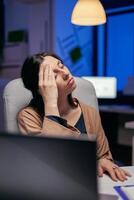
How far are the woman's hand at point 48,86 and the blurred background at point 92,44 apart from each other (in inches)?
82.4

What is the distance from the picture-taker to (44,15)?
3.92m

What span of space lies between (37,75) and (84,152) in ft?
3.32

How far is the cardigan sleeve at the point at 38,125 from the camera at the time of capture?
1353 millimetres

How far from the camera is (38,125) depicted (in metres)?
1.46

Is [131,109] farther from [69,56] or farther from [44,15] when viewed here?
[44,15]

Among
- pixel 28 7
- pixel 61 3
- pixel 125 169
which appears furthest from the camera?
pixel 28 7

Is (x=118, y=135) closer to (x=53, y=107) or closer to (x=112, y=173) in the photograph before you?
(x=53, y=107)

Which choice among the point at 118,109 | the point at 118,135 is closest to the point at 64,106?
the point at 118,109

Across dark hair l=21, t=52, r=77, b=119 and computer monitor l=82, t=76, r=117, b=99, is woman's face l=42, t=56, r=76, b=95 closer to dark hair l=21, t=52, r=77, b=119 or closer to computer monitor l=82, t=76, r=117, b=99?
dark hair l=21, t=52, r=77, b=119

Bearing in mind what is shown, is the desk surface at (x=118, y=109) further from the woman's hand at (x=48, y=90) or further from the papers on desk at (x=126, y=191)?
the papers on desk at (x=126, y=191)

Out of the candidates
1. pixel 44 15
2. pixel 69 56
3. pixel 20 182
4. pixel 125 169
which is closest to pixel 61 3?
pixel 44 15

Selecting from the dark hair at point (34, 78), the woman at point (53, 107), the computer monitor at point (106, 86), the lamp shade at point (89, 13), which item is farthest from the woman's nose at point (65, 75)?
the computer monitor at point (106, 86)

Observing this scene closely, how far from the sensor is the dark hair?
1.54m

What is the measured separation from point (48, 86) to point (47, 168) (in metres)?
0.87
